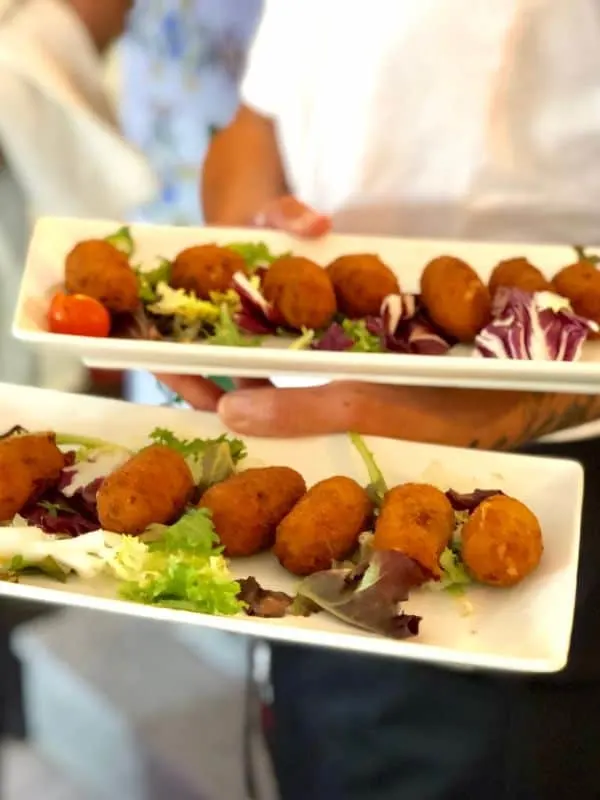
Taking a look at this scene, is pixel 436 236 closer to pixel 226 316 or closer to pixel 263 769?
pixel 226 316

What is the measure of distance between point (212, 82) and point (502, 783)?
3.00 ft

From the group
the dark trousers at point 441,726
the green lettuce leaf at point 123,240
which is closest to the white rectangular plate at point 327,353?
the green lettuce leaf at point 123,240

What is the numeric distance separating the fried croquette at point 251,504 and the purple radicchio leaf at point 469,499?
93 millimetres

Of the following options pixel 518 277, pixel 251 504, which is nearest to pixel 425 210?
pixel 518 277

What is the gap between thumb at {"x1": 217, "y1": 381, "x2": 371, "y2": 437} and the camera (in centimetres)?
70

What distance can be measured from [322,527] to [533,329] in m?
0.22

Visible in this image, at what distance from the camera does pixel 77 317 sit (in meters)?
0.74

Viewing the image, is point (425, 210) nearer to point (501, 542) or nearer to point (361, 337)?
point (361, 337)

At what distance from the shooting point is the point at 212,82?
128cm

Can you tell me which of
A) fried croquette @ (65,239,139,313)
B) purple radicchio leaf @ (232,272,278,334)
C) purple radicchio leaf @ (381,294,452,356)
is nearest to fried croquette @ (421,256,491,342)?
purple radicchio leaf @ (381,294,452,356)

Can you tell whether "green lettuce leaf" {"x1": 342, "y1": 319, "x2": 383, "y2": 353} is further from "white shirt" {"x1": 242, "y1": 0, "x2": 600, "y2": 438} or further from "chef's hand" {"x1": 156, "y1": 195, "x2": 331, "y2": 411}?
"white shirt" {"x1": 242, "y1": 0, "x2": 600, "y2": 438}

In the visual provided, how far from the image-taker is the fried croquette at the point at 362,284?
31.0 inches

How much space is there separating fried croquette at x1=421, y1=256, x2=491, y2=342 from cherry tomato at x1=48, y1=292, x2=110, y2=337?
236 millimetres

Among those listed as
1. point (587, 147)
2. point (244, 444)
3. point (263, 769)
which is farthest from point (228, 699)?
point (587, 147)
